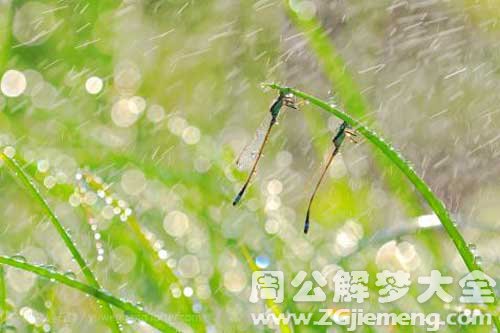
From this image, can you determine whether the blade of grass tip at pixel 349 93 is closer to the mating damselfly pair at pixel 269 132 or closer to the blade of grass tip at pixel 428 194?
the mating damselfly pair at pixel 269 132

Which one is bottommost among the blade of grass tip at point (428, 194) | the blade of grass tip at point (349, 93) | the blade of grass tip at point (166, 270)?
the blade of grass tip at point (428, 194)

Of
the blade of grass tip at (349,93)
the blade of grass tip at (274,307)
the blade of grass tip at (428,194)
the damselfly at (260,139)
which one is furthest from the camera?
the blade of grass tip at (349,93)

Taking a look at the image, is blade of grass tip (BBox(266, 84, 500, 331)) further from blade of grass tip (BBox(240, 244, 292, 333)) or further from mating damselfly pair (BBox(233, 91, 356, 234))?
blade of grass tip (BBox(240, 244, 292, 333))

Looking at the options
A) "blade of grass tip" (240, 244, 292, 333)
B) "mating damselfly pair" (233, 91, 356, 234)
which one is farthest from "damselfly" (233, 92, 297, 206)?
"blade of grass tip" (240, 244, 292, 333)

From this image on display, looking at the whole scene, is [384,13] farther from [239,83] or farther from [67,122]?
[67,122]

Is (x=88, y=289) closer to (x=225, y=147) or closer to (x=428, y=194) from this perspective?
(x=428, y=194)

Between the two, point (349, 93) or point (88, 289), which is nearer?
point (88, 289)

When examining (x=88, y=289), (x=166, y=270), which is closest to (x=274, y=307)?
(x=166, y=270)

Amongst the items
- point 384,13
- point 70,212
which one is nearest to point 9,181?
point 70,212

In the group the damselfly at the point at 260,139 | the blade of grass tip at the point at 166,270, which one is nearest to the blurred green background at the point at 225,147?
the blade of grass tip at the point at 166,270
